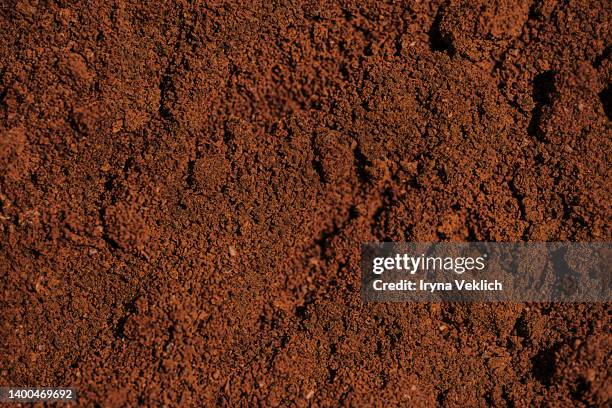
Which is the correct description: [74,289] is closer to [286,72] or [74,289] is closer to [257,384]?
[257,384]

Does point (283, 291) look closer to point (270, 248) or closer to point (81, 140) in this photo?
point (270, 248)

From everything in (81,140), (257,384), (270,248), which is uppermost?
(81,140)

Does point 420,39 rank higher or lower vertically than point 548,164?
higher

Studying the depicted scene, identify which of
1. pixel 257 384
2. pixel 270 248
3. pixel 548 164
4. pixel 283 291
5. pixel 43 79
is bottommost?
pixel 257 384

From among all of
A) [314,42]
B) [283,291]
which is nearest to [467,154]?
[314,42]

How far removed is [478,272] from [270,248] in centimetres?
70

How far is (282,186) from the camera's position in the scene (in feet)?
6.38

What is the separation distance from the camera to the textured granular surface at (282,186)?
6.28 feet

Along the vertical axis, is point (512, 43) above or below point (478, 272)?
above

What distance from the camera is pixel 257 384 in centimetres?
190

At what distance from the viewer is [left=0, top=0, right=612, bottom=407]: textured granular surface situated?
1913 millimetres

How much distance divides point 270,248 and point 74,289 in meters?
0.67

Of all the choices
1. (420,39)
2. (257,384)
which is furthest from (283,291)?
(420,39)

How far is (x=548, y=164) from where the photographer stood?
1938 mm
